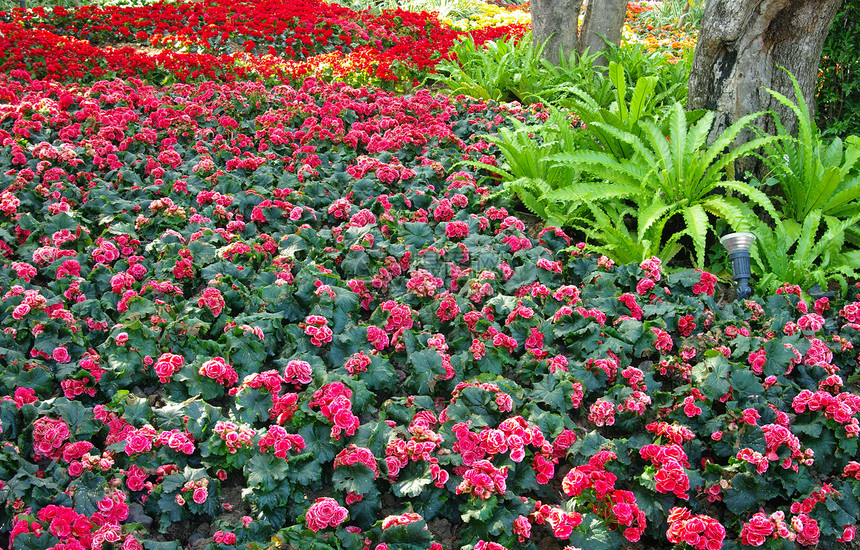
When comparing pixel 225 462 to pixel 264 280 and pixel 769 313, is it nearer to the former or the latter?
pixel 264 280

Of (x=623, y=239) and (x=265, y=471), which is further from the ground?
(x=623, y=239)

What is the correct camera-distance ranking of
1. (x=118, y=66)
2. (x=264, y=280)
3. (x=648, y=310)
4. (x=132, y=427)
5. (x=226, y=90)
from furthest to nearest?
(x=118, y=66)
(x=226, y=90)
(x=264, y=280)
(x=648, y=310)
(x=132, y=427)

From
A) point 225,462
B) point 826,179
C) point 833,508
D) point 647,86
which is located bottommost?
point 225,462

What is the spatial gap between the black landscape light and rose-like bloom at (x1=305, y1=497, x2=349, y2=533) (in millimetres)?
2502

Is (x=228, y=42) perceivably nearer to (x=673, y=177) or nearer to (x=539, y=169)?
(x=539, y=169)

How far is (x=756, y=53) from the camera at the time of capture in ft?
12.3

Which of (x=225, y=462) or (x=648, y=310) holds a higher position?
(x=648, y=310)

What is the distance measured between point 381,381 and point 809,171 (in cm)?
298

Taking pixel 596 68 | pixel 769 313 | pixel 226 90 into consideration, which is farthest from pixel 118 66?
pixel 769 313

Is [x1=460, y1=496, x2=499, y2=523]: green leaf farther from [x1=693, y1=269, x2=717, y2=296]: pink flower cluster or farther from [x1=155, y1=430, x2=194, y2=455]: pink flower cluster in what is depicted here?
[x1=693, y1=269, x2=717, y2=296]: pink flower cluster

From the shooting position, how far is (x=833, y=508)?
217cm

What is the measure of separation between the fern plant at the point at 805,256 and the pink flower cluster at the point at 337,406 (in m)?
2.44

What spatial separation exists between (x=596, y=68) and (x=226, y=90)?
4.31 m

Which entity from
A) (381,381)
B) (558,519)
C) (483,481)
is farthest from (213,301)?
(558,519)
